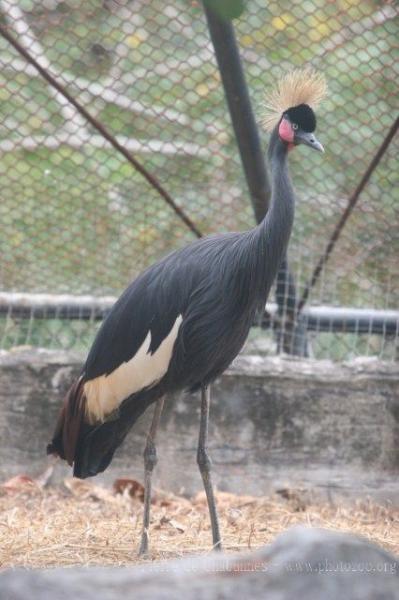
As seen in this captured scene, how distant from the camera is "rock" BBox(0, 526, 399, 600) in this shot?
73.3 inches

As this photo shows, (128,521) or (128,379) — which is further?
(128,521)

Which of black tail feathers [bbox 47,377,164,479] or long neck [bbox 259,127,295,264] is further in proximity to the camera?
black tail feathers [bbox 47,377,164,479]

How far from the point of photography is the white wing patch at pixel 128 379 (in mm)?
4305

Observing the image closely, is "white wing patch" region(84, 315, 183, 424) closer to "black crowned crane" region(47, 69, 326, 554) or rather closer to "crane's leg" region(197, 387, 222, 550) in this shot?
"black crowned crane" region(47, 69, 326, 554)

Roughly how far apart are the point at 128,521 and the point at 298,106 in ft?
6.88

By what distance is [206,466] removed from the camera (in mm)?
4520

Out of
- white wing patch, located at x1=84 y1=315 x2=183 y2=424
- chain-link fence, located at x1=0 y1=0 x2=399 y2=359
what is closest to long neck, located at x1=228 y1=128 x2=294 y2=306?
white wing patch, located at x1=84 y1=315 x2=183 y2=424

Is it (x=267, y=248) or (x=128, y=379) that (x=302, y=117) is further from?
(x=128, y=379)

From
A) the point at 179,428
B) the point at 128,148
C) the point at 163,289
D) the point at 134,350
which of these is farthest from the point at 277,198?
the point at 179,428

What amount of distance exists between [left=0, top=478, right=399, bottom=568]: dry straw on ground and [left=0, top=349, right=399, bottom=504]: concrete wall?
110mm

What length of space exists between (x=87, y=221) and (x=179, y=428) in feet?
3.96

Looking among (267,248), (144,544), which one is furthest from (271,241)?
(144,544)

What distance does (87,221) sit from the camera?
18.1ft

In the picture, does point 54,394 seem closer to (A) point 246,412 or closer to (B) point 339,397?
(A) point 246,412
